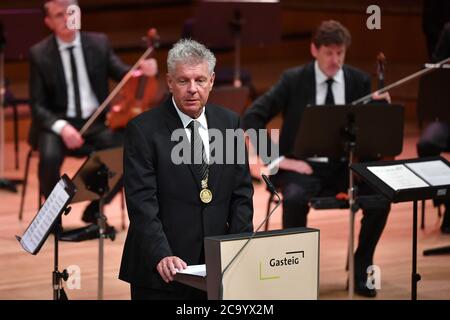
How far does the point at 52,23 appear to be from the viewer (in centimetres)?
575

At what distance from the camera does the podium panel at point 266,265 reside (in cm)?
274

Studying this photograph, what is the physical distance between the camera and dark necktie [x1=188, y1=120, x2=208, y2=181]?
3.26m

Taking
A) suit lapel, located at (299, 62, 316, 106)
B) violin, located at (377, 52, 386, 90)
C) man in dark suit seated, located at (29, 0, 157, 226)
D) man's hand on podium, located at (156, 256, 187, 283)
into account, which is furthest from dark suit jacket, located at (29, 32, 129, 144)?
man's hand on podium, located at (156, 256, 187, 283)

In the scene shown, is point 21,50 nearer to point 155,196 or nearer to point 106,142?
point 106,142

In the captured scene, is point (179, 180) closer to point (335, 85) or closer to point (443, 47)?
point (335, 85)

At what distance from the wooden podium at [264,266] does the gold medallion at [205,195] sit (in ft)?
1.30

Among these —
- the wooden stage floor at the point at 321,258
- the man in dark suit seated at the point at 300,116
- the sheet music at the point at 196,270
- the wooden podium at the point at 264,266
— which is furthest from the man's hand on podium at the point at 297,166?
the wooden podium at the point at 264,266

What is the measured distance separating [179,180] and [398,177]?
951mm

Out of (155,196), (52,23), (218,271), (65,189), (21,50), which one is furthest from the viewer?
(21,50)

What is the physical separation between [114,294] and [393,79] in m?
1.65

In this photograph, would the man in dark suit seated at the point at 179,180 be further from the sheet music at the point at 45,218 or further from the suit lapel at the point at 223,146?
the sheet music at the point at 45,218

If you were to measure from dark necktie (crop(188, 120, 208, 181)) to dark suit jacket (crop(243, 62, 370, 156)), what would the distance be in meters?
1.70

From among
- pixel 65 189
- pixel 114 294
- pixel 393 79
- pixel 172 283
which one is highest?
pixel 393 79

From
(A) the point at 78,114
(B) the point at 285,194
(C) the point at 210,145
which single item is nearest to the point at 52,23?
(A) the point at 78,114
